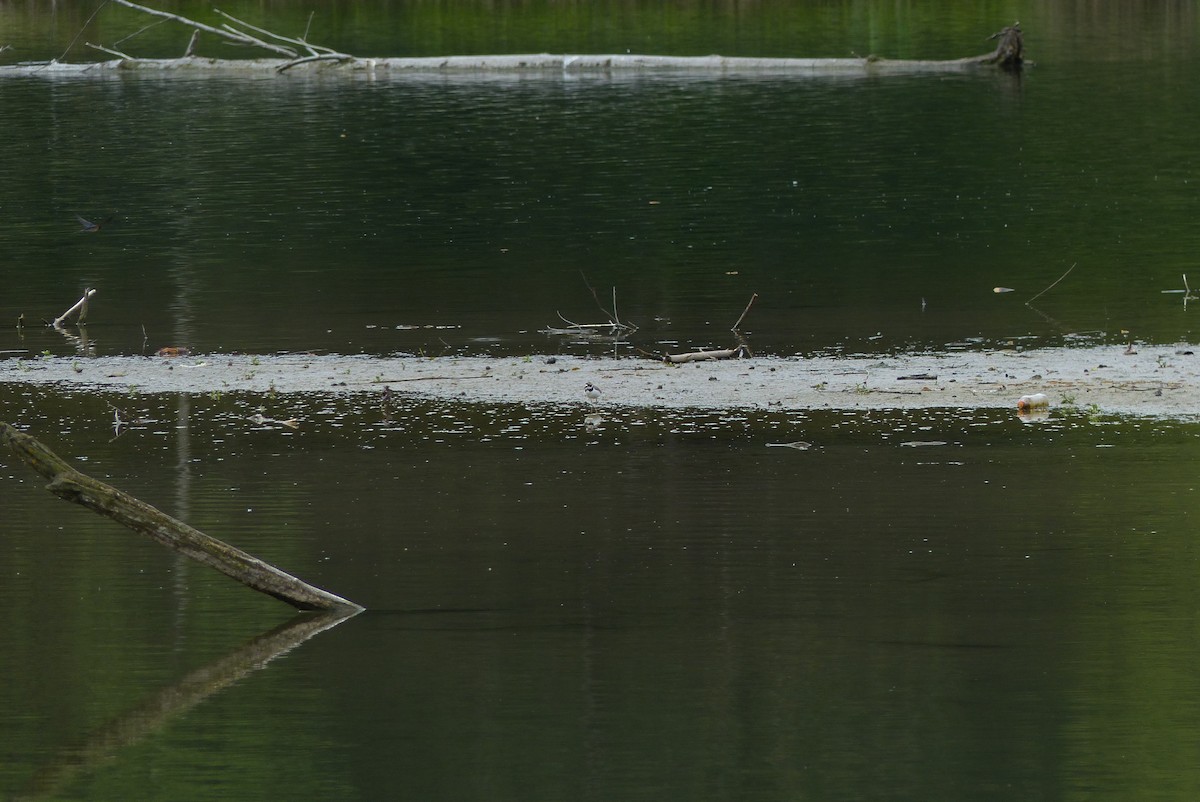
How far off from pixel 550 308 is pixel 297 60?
31.9 m

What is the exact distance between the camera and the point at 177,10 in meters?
67.6

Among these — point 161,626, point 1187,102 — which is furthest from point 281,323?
point 1187,102

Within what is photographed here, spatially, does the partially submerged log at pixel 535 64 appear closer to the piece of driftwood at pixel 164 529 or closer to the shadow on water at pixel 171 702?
the piece of driftwood at pixel 164 529

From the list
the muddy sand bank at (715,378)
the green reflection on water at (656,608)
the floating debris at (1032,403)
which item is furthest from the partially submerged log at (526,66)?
the green reflection on water at (656,608)

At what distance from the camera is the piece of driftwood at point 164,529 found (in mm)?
9812

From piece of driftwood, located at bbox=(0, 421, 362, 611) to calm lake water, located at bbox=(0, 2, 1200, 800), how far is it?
0.25m

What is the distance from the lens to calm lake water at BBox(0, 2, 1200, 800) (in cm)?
835

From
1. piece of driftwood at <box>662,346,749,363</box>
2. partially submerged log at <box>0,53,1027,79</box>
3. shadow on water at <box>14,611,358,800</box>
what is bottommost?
shadow on water at <box>14,611,358,800</box>

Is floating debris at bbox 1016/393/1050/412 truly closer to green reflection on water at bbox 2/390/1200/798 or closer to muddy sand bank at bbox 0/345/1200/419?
muddy sand bank at bbox 0/345/1200/419

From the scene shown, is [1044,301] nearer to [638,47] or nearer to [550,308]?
[550,308]

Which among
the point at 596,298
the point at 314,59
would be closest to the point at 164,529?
the point at 596,298

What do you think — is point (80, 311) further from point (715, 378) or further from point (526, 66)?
point (526, 66)

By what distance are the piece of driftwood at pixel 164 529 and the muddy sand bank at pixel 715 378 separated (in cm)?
530

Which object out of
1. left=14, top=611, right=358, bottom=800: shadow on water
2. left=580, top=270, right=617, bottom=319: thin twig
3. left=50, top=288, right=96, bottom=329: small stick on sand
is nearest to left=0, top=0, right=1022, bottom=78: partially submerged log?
left=580, top=270, right=617, bottom=319: thin twig
